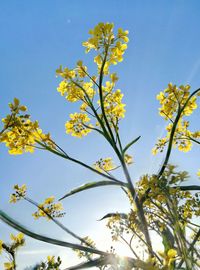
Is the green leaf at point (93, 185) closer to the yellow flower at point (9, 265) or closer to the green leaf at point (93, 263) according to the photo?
the green leaf at point (93, 263)

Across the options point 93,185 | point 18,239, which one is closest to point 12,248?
point 18,239

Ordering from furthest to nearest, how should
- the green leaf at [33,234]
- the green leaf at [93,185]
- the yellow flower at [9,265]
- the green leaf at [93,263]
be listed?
the yellow flower at [9,265], the green leaf at [93,185], the green leaf at [93,263], the green leaf at [33,234]

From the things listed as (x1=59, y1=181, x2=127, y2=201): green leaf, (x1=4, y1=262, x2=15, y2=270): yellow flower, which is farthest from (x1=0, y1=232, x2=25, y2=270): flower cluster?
(x1=59, y1=181, x2=127, y2=201): green leaf

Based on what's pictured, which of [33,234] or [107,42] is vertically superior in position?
[107,42]

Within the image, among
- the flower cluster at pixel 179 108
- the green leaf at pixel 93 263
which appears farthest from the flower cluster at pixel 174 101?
the green leaf at pixel 93 263

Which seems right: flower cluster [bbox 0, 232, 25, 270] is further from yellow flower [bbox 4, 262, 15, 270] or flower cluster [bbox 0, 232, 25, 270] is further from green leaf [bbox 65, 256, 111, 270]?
green leaf [bbox 65, 256, 111, 270]

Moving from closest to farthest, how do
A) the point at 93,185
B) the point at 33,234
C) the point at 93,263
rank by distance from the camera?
the point at 33,234
the point at 93,263
the point at 93,185

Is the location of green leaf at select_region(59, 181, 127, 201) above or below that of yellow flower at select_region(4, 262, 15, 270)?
above

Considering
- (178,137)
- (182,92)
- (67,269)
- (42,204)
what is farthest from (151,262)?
(42,204)

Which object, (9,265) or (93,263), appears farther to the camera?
(9,265)

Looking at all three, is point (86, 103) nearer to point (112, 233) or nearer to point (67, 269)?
point (112, 233)

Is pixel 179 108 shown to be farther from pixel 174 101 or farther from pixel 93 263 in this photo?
pixel 93 263
